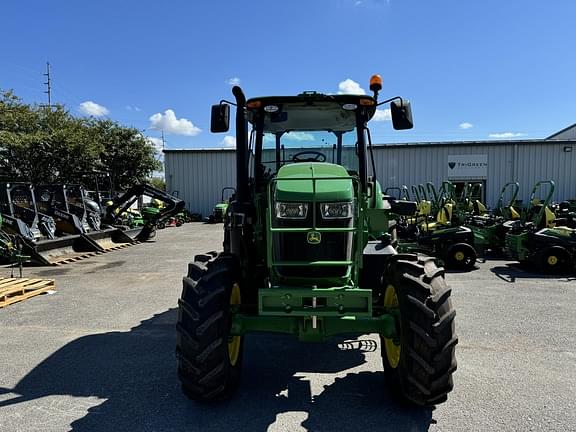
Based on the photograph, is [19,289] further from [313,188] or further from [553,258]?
[553,258]

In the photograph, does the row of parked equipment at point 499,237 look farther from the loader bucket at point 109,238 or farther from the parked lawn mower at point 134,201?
the parked lawn mower at point 134,201

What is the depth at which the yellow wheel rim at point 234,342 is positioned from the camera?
354 cm

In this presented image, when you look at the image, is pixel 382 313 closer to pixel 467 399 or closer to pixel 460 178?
pixel 467 399

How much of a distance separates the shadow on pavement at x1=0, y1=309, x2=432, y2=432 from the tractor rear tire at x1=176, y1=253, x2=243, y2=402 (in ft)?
0.73

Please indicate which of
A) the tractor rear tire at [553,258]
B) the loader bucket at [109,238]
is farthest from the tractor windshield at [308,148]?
the loader bucket at [109,238]

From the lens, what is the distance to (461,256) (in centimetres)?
944

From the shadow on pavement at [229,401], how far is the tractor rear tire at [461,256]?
5.49 metres

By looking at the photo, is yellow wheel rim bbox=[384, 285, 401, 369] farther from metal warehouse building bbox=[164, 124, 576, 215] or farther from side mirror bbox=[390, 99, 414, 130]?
metal warehouse building bbox=[164, 124, 576, 215]

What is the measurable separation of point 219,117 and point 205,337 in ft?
7.70

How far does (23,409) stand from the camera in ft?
10.9

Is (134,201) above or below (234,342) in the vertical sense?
above

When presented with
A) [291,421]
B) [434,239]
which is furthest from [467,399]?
[434,239]

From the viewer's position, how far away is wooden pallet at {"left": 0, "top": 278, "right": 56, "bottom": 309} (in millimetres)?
6473

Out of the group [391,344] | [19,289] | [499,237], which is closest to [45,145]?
[19,289]
